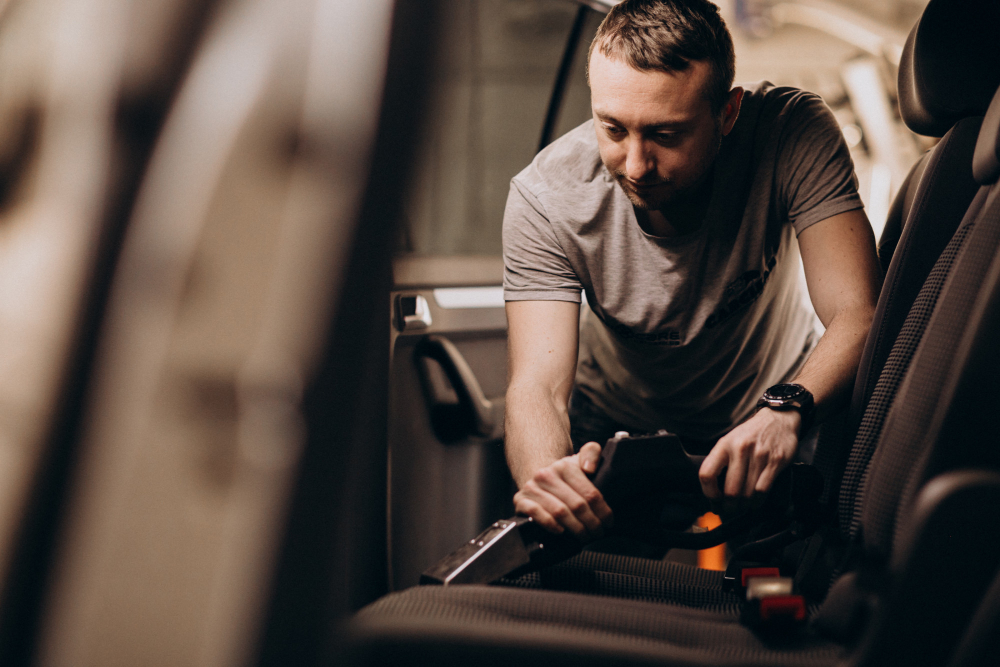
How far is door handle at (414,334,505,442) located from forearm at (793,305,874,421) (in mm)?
747

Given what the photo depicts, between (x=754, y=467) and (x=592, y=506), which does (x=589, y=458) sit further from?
(x=754, y=467)

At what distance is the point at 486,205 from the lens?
7.14 ft

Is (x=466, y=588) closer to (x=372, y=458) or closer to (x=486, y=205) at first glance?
(x=372, y=458)

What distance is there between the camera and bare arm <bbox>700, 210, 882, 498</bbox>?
3.20 ft

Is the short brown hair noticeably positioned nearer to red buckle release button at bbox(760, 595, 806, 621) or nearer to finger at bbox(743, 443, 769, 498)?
finger at bbox(743, 443, 769, 498)

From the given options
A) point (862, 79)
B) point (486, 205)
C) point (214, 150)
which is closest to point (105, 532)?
point (214, 150)

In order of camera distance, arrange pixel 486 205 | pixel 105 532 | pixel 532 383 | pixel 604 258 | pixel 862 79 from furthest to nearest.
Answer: pixel 862 79 → pixel 486 205 → pixel 604 258 → pixel 532 383 → pixel 105 532

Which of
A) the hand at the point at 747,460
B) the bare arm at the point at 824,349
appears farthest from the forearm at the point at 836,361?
the hand at the point at 747,460

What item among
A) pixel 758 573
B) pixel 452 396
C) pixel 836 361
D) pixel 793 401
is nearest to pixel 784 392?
pixel 793 401

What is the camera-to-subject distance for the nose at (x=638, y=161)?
132 cm

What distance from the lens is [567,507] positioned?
0.98 metres

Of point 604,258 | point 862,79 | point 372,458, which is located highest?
point 862,79

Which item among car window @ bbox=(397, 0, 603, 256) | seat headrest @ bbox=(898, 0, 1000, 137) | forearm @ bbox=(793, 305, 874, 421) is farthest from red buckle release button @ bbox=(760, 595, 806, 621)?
car window @ bbox=(397, 0, 603, 256)

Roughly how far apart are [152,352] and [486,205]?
167cm
